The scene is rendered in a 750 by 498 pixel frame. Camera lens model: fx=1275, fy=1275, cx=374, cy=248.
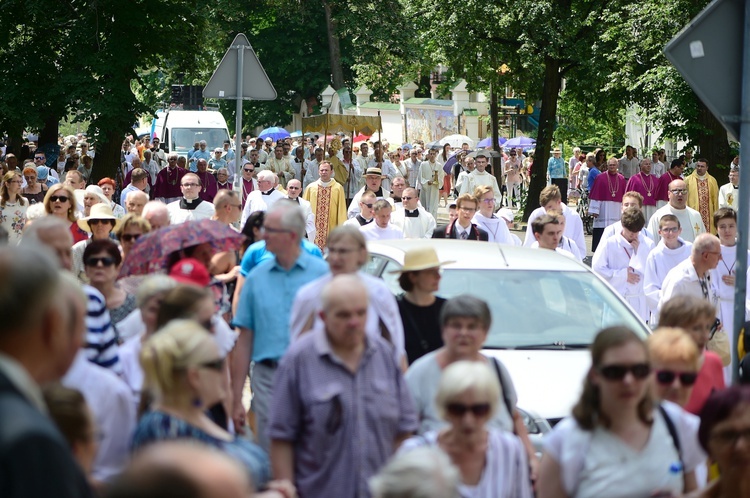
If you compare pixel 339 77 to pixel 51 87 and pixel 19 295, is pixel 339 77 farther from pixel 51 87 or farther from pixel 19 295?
pixel 19 295

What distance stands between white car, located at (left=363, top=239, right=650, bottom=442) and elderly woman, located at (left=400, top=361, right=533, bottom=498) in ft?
8.80

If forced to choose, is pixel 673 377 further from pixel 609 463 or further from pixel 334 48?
pixel 334 48

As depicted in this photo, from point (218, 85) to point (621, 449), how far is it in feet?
27.5

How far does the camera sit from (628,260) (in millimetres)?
11242

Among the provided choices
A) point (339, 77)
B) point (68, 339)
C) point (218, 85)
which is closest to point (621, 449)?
point (68, 339)

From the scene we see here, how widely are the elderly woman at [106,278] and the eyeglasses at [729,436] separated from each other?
3556 mm

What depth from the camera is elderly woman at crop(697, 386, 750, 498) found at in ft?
13.8

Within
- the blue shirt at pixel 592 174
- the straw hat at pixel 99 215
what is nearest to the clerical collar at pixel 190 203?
the straw hat at pixel 99 215

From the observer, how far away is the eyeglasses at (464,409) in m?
4.45

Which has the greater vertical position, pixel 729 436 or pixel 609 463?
pixel 729 436

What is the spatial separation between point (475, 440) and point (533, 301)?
3699mm

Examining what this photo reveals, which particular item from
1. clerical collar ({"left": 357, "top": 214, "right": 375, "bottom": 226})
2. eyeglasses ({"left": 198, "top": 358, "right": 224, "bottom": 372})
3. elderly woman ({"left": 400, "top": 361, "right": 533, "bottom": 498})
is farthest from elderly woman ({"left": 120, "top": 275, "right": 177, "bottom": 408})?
clerical collar ({"left": 357, "top": 214, "right": 375, "bottom": 226})

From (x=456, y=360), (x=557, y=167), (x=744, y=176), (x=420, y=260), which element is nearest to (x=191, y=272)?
(x=420, y=260)

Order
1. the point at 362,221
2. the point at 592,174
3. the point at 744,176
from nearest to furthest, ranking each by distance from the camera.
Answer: the point at 744,176, the point at 362,221, the point at 592,174
